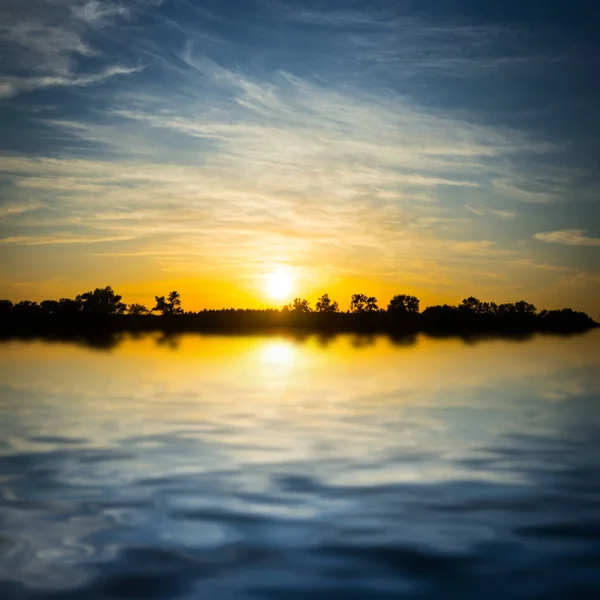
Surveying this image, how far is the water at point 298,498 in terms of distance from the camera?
33.0ft

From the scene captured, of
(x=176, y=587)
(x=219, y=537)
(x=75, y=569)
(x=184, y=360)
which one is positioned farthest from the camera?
(x=184, y=360)

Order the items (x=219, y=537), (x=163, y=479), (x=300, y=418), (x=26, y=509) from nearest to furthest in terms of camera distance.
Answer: (x=219, y=537) → (x=26, y=509) → (x=163, y=479) → (x=300, y=418)

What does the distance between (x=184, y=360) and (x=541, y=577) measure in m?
53.1

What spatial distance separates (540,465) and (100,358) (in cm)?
Result: 5234

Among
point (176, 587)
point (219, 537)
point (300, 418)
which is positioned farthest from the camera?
point (300, 418)

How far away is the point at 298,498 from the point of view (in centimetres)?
1417

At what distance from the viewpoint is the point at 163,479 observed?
52.2ft

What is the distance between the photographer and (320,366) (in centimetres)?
5484

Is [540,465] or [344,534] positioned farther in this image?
[540,465]

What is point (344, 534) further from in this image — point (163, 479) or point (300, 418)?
point (300, 418)

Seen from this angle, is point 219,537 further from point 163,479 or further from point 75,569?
point 163,479

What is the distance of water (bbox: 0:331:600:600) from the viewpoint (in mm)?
10055

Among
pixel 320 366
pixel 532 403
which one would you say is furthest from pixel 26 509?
pixel 320 366

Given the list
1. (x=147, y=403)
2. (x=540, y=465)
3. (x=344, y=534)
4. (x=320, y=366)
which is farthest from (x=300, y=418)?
(x=320, y=366)
